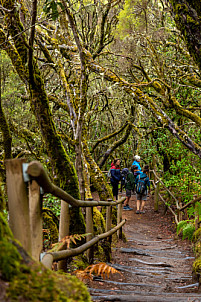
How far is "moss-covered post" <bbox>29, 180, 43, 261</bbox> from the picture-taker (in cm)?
204

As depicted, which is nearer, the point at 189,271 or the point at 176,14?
the point at 176,14

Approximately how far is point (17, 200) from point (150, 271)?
16.7 ft

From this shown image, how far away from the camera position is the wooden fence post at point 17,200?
1708mm

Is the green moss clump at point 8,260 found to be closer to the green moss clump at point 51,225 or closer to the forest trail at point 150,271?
the forest trail at point 150,271

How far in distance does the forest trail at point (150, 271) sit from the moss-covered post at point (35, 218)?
1716 mm

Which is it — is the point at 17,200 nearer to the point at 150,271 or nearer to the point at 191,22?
the point at 191,22

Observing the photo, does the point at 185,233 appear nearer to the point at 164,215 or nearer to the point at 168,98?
the point at 168,98

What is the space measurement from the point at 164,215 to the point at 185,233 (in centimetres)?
624

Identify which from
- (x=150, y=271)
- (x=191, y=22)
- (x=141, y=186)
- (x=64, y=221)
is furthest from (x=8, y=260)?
(x=141, y=186)

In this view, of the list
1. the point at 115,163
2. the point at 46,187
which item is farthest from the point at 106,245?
the point at 115,163

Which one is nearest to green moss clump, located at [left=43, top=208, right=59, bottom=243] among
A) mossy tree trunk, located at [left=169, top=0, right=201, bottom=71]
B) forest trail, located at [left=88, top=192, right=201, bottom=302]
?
forest trail, located at [left=88, top=192, right=201, bottom=302]

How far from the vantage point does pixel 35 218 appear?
210 cm

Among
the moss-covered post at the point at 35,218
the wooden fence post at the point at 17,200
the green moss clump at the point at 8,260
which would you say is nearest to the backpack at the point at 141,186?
the moss-covered post at the point at 35,218

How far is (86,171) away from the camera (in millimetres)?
9016
